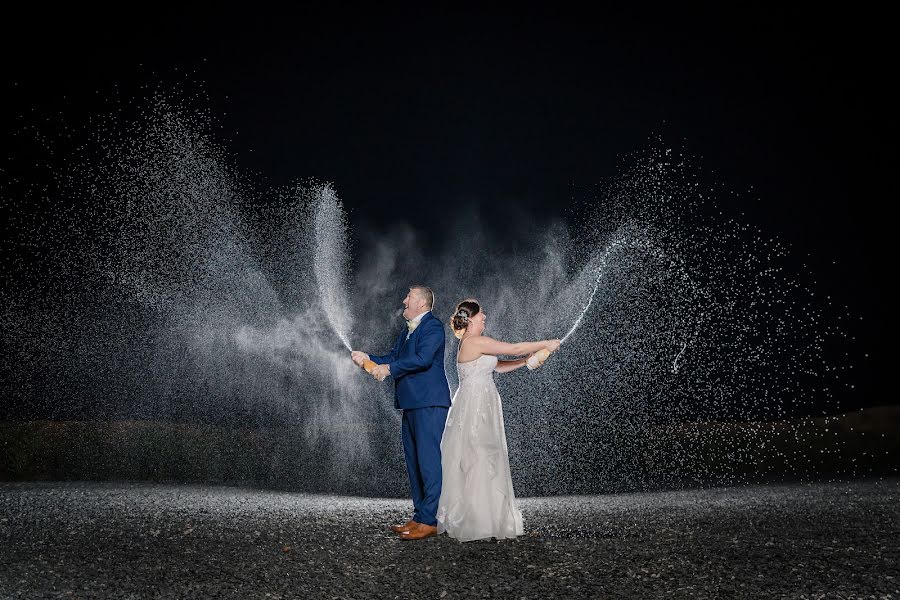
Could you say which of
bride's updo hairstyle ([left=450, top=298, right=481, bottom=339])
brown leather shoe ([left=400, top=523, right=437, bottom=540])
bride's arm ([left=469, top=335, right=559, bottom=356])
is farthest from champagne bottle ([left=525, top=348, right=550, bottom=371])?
brown leather shoe ([left=400, top=523, right=437, bottom=540])

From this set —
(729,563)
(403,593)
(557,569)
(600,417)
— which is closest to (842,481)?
(600,417)

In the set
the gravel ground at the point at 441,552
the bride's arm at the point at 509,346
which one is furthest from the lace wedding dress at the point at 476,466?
the gravel ground at the point at 441,552

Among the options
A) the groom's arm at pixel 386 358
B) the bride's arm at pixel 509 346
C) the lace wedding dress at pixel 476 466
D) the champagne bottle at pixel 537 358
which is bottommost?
the lace wedding dress at pixel 476 466

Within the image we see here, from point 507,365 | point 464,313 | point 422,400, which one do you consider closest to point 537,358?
point 507,365

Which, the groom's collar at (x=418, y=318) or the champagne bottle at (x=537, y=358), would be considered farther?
the groom's collar at (x=418, y=318)

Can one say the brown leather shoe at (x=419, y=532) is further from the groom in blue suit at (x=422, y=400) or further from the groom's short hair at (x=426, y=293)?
the groom's short hair at (x=426, y=293)

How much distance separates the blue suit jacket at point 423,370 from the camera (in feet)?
28.3

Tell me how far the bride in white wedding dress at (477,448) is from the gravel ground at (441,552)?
321mm

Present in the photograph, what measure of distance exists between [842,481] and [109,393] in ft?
60.1

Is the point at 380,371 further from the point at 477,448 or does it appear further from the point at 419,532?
the point at 419,532

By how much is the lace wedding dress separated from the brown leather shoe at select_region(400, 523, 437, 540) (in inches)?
6.7

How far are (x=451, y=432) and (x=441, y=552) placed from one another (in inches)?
65.0

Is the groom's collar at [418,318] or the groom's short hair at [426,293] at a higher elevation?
the groom's short hair at [426,293]

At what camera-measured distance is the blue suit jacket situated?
8.62m
